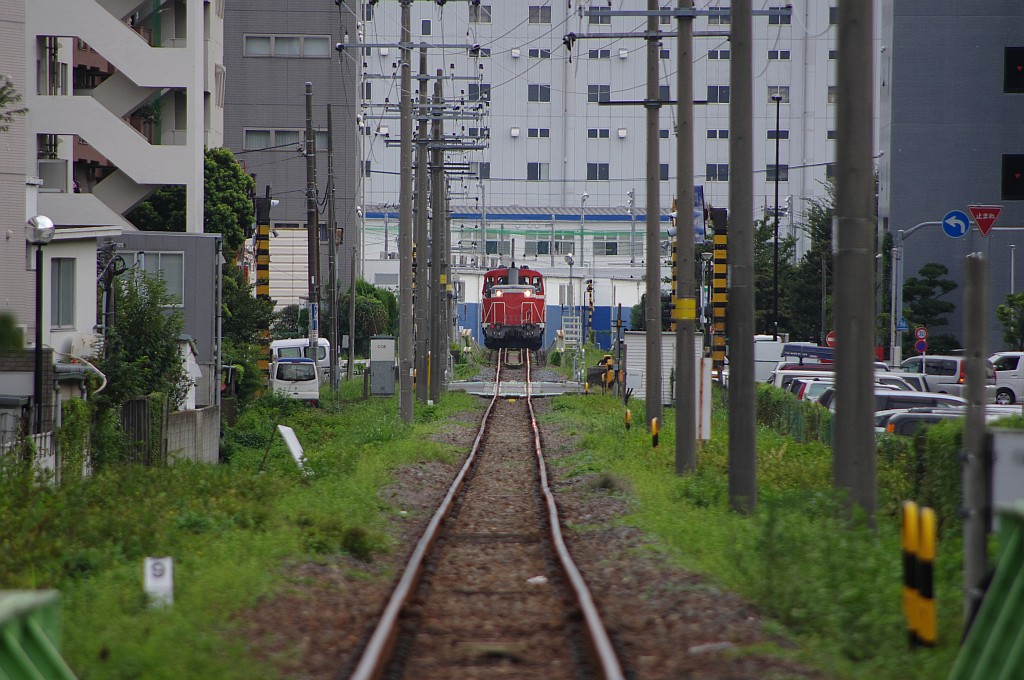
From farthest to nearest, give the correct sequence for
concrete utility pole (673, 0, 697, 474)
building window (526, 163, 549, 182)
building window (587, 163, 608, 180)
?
building window (526, 163, 549, 182)
building window (587, 163, 608, 180)
concrete utility pole (673, 0, 697, 474)

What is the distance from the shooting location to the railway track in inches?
304

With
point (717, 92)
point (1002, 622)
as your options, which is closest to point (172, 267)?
point (1002, 622)

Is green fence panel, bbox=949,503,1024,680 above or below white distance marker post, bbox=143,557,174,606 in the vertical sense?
above

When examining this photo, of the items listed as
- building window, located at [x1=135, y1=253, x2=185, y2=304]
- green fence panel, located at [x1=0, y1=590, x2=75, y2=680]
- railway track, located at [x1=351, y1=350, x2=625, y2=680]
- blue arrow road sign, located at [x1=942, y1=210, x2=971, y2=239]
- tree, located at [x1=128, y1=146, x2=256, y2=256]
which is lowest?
railway track, located at [x1=351, y1=350, x2=625, y2=680]

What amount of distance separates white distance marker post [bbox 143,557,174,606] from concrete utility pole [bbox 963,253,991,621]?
5496 millimetres

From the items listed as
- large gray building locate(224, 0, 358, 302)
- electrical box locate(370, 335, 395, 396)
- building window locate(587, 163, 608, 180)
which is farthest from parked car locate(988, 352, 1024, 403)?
building window locate(587, 163, 608, 180)

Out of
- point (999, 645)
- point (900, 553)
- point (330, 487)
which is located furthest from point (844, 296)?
point (330, 487)

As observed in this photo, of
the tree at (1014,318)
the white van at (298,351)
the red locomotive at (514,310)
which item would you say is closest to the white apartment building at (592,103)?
the red locomotive at (514,310)

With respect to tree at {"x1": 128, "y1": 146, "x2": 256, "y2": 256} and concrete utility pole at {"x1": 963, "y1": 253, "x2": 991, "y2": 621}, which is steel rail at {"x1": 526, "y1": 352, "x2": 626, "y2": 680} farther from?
tree at {"x1": 128, "y1": 146, "x2": 256, "y2": 256}

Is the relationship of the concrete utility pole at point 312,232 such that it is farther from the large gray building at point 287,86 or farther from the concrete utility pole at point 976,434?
the concrete utility pole at point 976,434

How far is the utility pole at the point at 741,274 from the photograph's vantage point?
13.8 m

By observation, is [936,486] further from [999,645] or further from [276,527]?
[276,527]

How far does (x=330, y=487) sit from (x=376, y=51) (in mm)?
71286

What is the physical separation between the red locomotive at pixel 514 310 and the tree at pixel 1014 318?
19281mm
